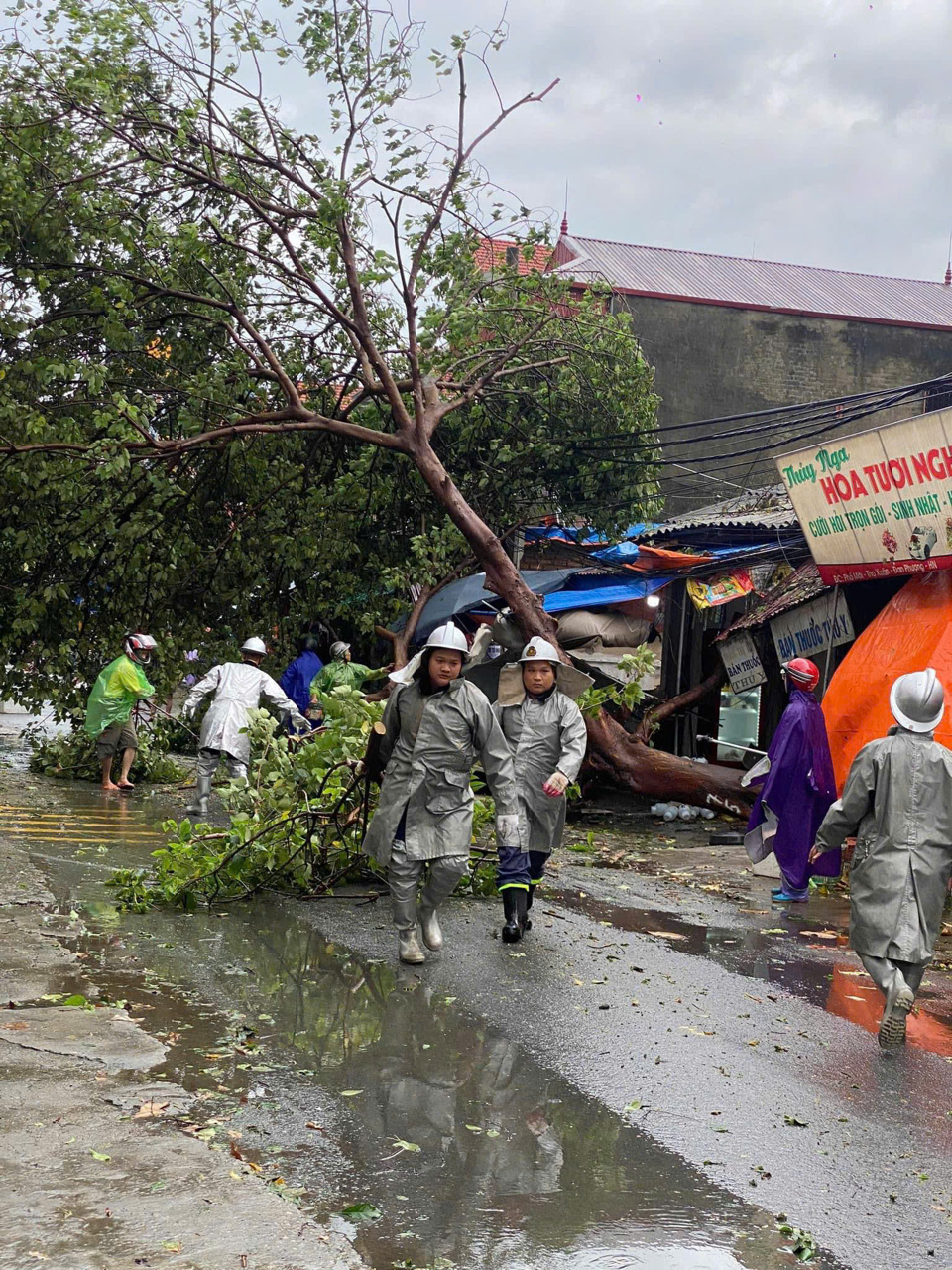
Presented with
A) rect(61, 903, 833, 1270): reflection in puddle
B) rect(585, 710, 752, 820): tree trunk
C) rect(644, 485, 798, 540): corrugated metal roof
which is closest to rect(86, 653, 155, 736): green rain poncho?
rect(585, 710, 752, 820): tree trunk

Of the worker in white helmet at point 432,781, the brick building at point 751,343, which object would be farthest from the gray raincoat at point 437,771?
the brick building at point 751,343

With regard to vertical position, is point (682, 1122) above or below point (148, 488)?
below

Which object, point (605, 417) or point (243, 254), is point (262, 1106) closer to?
point (243, 254)

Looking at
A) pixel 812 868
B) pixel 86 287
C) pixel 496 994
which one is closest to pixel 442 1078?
pixel 496 994

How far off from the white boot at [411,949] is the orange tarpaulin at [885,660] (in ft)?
16.7

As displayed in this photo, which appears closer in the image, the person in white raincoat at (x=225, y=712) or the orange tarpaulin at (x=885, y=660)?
the orange tarpaulin at (x=885, y=660)

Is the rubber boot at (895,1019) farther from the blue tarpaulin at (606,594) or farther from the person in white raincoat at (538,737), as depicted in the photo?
the blue tarpaulin at (606,594)

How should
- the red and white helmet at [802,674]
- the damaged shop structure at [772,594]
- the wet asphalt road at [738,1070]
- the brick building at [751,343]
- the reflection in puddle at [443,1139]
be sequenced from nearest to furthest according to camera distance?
the reflection in puddle at [443,1139] < the wet asphalt road at [738,1070] < the red and white helmet at [802,674] < the damaged shop structure at [772,594] < the brick building at [751,343]

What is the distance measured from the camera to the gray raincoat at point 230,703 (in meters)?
12.7

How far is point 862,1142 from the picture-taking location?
179 inches

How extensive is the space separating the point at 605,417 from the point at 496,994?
10.8 m

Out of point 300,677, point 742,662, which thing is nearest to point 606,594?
point 742,662

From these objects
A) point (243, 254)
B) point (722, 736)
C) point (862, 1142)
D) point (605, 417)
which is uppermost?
point (243, 254)

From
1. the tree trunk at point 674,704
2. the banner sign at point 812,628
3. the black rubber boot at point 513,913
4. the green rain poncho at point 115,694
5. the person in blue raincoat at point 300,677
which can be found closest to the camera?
the black rubber boot at point 513,913
